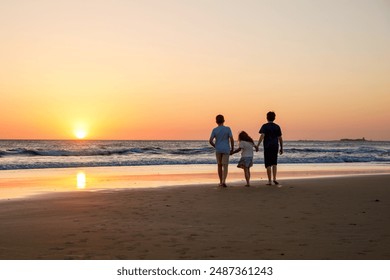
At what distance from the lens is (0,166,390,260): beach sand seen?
582 centimetres

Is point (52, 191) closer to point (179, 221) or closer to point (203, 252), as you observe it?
point (179, 221)

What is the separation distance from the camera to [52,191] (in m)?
13.2

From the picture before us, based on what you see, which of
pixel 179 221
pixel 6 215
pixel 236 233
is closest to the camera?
pixel 236 233

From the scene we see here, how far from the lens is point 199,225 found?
759 centimetres

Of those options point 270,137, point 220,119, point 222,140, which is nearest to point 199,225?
point 222,140

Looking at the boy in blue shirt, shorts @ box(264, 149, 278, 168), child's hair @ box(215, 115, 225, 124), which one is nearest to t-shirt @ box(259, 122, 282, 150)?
shorts @ box(264, 149, 278, 168)

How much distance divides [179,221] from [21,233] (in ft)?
7.94

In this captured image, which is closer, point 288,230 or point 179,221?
point 288,230

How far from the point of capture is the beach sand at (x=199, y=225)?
19.1ft

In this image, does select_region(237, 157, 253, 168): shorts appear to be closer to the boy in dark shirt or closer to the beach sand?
the boy in dark shirt

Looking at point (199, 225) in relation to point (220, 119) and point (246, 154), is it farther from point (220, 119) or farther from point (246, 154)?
point (246, 154)

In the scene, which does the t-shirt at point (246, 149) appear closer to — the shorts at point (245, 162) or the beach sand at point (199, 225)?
the shorts at point (245, 162)
